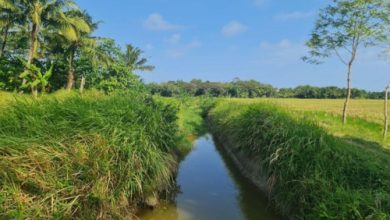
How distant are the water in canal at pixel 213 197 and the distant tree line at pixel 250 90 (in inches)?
2406

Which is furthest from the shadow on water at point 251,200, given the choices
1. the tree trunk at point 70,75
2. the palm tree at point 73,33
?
the tree trunk at point 70,75

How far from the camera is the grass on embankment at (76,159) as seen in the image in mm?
4805

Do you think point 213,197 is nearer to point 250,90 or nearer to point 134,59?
point 134,59

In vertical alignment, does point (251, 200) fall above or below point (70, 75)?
below

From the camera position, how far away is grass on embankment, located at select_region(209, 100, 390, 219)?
5047mm

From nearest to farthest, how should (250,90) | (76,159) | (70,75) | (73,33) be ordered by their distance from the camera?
(76,159)
(73,33)
(70,75)
(250,90)

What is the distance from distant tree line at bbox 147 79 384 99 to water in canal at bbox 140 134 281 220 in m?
61.1

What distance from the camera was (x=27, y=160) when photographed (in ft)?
16.5

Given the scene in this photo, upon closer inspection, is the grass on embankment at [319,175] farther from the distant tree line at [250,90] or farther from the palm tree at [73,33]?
the distant tree line at [250,90]

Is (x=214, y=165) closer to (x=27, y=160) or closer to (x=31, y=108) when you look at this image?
(x=31, y=108)

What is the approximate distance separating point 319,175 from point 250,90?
87.7 meters

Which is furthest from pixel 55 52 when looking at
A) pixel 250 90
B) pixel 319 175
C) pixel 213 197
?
pixel 250 90

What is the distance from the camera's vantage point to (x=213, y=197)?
8914mm

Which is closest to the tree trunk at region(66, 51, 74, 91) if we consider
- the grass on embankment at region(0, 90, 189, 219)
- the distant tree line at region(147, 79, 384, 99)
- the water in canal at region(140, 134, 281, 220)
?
the water in canal at region(140, 134, 281, 220)
